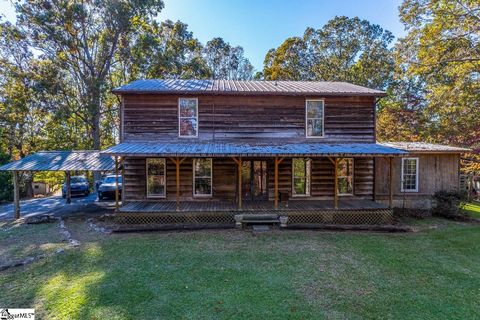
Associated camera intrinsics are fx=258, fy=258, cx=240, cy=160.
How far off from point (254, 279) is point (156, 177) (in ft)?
26.0

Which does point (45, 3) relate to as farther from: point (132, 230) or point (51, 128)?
point (132, 230)

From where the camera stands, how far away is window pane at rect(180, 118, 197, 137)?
1202 cm

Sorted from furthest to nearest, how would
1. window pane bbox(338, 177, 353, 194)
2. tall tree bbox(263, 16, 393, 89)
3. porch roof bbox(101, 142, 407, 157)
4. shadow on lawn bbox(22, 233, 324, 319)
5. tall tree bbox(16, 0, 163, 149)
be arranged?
tall tree bbox(263, 16, 393, 89) → tall tree bbox(16, 0, 163, 149) → window pane bbox(338, 177, 353, 194) → porch roof bbox(101, 142, 407, 157) → shadow on lawn bbox(22, 233, 324, 319)

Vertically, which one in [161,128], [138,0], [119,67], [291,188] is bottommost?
[291,188]

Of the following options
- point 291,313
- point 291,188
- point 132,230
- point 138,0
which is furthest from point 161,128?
point 138,0

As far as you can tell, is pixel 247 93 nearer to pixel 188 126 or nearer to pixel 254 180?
pixel 188 126

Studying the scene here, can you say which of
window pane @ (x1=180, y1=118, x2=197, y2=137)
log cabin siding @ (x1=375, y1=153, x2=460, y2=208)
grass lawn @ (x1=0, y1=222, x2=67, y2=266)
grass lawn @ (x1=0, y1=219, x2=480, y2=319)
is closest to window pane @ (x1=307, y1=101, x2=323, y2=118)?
log cabin siding @ (x1=375, y1=153, x2=460, y2=208)

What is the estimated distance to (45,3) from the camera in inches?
731

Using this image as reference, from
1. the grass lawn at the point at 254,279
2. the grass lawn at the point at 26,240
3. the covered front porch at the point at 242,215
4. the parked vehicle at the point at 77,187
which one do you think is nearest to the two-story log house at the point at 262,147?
the covered front porch at the point at 242,215

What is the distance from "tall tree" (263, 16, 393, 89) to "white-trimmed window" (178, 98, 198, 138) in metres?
17.8

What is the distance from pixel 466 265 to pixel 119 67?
2943 centimetres

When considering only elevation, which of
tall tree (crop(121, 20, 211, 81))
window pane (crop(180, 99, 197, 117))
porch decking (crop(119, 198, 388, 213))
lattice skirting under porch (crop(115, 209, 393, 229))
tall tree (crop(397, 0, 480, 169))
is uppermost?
tall tree (crop(121, 20, 211, 81))

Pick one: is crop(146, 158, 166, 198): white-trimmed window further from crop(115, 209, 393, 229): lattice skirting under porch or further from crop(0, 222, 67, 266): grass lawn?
crop(0, 222, 67, 266): grass lawn

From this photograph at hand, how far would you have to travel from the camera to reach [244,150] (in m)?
10.5
